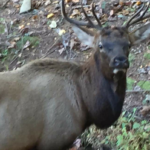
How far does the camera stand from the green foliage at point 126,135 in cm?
512

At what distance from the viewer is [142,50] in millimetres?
6793

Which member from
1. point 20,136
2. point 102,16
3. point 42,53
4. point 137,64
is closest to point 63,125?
point 20,136

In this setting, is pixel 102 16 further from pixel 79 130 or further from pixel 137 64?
pixel 79 130

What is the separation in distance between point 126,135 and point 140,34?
5.33ft

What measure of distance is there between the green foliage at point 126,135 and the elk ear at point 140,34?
4.78 ft

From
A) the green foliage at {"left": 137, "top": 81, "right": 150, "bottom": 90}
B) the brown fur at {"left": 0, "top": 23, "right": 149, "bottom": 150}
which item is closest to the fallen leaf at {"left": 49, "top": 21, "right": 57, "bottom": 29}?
the green foliage at {"left": 137, "top": 81, "right": 150, "bottom": 90}

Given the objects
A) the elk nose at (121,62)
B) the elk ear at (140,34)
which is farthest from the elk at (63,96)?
the elk nose at (121,62)

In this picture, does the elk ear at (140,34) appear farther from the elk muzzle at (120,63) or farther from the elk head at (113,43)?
the elk muzzle at (120,63)

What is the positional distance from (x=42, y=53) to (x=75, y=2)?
1722 mm

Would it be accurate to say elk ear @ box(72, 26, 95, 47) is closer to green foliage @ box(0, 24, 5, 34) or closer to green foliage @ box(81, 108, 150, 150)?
green foliage @ box(81, 108, 150, 150)

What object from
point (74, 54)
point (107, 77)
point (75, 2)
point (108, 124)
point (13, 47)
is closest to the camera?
point (107, 77)

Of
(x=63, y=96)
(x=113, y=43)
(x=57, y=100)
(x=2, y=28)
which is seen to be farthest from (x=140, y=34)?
(x=2, y=28)

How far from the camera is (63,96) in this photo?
4.55 metres

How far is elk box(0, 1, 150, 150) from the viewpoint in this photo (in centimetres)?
441
